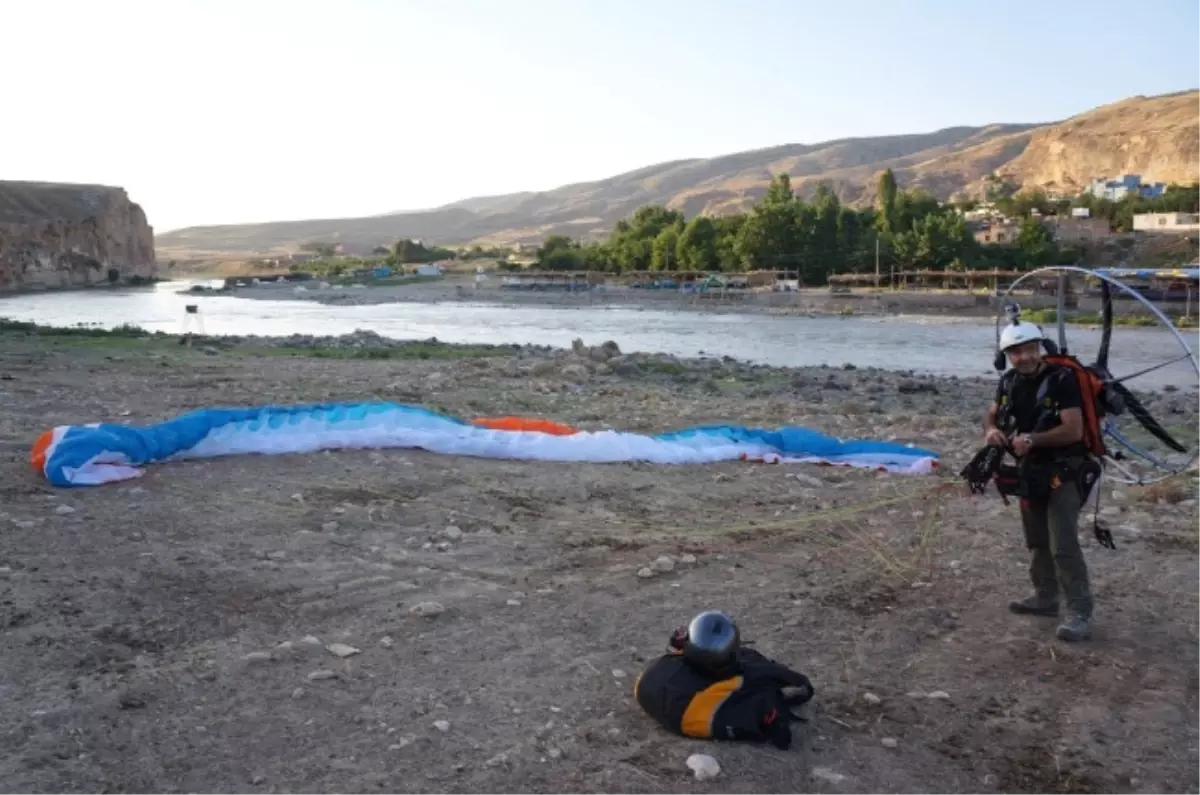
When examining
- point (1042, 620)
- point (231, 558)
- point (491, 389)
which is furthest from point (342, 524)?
point (491, 389)

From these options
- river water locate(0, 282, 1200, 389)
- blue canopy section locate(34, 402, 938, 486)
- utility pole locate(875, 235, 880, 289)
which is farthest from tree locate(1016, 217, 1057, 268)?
blue canopy section locate(34, 402, 938, 486)

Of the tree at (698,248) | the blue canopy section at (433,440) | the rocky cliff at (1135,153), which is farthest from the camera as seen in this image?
the rocky cliff at (1135,153)

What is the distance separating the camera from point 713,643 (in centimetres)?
454

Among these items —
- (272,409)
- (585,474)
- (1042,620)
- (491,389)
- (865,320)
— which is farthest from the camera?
(865,320)

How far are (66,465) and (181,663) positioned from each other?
13.1ft

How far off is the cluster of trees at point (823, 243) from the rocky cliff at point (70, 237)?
57257mm

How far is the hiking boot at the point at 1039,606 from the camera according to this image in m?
6.02

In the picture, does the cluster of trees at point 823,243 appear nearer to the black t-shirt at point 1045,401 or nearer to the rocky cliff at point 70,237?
the rocky cliff at point 70,237

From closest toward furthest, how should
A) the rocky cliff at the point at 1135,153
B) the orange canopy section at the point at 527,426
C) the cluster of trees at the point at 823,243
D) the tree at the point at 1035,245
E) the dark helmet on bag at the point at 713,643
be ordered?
the dark helmet on bag at the point at 713,643, the orange canopy section at the point at 527,426, the tree at the point at 1035,245, the cluster of trees at the point at 823,243, the rocky cliff at the point at 1135,153

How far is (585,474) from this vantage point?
9.82 metres

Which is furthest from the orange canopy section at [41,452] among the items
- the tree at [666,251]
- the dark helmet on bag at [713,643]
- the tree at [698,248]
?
the tree at [666,251]

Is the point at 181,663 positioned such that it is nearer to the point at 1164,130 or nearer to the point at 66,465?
the point at 66,465

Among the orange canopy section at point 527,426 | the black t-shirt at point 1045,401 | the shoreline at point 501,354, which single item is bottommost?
the shoreline at point 501,354

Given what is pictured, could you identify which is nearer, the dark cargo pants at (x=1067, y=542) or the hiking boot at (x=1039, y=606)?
the dark cargo pants at (x=1067, y=542)
